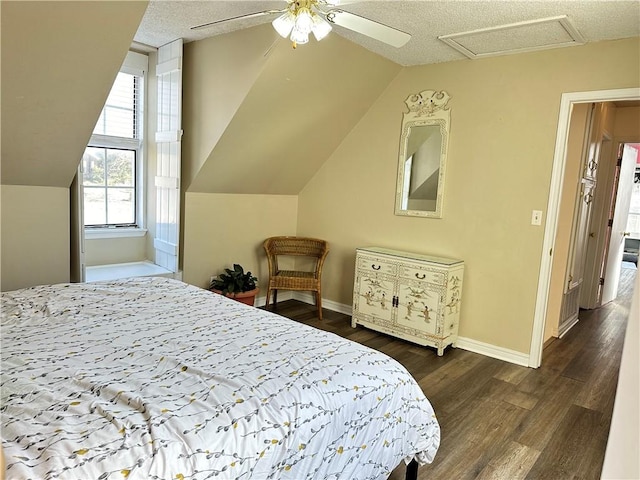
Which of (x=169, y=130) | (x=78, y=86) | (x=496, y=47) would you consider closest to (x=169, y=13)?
(x=78, y=86)

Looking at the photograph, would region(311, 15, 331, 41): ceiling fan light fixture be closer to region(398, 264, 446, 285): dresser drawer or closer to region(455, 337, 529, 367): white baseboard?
region(398, 264, 446, 285): dresser drawer

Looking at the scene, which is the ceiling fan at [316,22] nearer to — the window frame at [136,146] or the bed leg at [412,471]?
the bed leg at [412,471]

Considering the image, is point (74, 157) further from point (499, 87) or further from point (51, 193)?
point (499, 87)

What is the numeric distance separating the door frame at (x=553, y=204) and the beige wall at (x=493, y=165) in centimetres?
4

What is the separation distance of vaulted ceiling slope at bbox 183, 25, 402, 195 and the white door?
3176mm

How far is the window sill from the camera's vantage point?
3854mm

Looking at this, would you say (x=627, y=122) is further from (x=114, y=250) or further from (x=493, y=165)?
(x=114, y=250)

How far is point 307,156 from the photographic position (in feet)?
14.1

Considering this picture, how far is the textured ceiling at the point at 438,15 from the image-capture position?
2416mm

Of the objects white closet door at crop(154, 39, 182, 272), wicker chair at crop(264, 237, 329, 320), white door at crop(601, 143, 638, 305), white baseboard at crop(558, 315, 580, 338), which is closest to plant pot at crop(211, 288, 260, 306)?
wicker chair at crop(264, 237, 329, 320)

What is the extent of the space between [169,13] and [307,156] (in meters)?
1.84

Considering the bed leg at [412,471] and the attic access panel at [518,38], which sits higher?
the attic access panel at [518,38]

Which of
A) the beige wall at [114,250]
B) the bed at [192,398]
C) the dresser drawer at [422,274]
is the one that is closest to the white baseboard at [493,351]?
the dresser drawer at [422,274]

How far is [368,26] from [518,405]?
2450 mm
